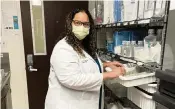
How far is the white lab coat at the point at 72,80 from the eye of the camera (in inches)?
47.1

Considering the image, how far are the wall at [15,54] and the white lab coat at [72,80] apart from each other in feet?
3.99

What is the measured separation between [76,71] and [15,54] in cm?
152

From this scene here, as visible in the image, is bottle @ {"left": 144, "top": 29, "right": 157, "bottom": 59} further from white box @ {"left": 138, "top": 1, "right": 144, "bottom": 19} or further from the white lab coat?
the white lab coat

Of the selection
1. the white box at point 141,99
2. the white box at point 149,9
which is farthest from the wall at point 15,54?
the white box at point 149,9

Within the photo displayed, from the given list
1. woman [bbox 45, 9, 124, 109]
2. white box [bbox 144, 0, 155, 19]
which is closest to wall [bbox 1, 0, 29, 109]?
woman [bbox 45, 9, 124, 109]

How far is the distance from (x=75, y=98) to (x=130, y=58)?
52cm

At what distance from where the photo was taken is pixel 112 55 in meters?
1.58

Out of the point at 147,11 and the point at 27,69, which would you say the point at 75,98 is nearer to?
the point at 147,11

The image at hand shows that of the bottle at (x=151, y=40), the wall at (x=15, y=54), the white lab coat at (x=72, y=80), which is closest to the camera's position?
the bottle at (x=151, y=40)

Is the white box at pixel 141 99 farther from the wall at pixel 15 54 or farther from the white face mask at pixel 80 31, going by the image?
the wall at pixel 15 54

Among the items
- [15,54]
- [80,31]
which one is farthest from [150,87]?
[15,54]

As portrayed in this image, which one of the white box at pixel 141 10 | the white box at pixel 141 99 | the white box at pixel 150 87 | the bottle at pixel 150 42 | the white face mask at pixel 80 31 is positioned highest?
the white box at pixel 141 10

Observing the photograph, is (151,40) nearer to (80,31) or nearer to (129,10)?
(129,10)

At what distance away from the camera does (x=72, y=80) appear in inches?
46.8
